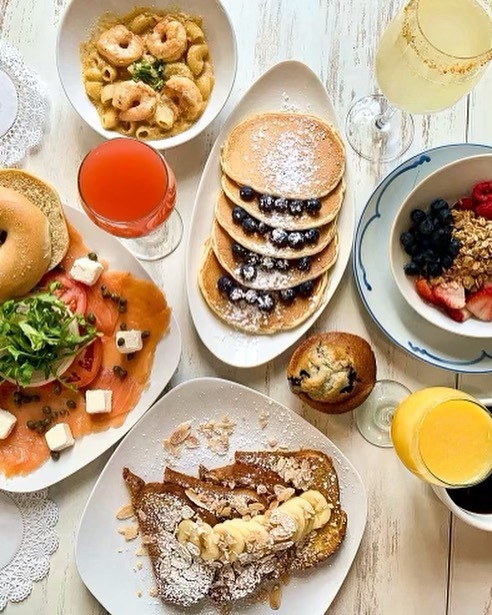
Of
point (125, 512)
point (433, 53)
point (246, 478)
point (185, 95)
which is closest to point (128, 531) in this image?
point (125, 512)

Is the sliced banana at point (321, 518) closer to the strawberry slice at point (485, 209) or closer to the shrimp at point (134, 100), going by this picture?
the strawberry slice at point (485, 209)

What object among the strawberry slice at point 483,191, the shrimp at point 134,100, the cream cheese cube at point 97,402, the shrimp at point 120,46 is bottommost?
the cream cheese cube at point 97,402

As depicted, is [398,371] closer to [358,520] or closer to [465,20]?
[358,520]

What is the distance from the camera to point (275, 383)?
6.34ft

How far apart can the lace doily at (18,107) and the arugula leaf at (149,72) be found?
0.24 m

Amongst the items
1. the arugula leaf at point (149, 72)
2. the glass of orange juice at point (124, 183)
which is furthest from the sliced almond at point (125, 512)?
the arugula leaf at point (149, 72)

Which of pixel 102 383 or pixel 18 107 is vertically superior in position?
pixel 18 107

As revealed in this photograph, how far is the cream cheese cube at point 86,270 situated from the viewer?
1.86 m

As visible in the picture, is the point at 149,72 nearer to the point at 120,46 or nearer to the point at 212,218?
the point at 120,46

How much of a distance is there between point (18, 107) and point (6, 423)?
2.49 ft

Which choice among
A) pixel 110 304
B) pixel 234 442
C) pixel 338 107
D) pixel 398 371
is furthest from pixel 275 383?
pixel 338 107

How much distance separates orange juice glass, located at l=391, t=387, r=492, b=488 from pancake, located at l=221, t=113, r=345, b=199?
0.55 meters

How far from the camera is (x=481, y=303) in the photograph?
1.82m

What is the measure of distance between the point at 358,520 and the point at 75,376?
73 centimetres
